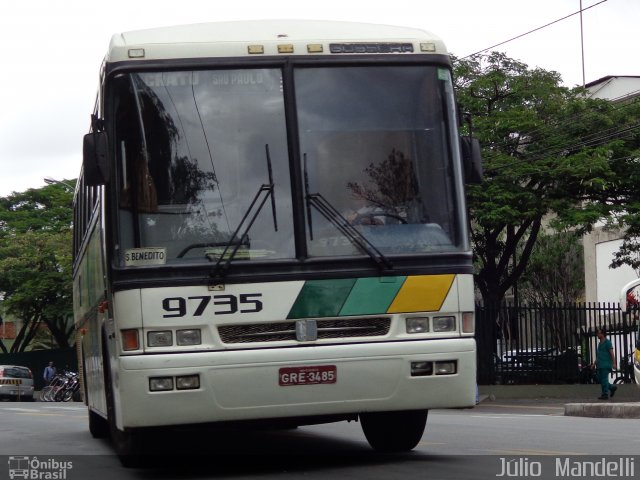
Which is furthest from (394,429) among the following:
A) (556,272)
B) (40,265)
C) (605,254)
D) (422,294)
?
(556,272)

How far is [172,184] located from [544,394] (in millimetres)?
20969

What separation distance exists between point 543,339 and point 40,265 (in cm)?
2917

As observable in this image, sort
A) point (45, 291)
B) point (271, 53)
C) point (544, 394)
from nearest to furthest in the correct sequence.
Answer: point (271, 53), point (544, 394), point (45, 291)

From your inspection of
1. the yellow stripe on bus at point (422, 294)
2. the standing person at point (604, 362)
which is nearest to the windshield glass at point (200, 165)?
the yellow stripe on bus at point (422, 294)

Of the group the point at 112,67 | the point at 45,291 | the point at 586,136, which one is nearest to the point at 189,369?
the point at 112,67

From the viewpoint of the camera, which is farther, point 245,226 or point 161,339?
point 245,226

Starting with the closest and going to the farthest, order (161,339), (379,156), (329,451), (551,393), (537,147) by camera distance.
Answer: (161,339) < (379,156) < (329,451) < (551,393) < (537,147)

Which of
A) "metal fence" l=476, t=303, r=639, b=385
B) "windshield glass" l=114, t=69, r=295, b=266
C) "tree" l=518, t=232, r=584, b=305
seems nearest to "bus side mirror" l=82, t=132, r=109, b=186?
"windshield glass" l=114, t=69, r=295, b=266

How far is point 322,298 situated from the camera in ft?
29.3

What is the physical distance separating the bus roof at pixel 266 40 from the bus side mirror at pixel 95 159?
0.66m

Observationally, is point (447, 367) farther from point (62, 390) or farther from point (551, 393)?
point (62, 390)

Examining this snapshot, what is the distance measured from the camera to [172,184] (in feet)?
29.6

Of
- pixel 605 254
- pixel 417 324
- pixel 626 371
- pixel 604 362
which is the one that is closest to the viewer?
pixel 417 324

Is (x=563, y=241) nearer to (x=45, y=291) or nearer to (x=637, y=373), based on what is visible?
(x=45, y=291)
